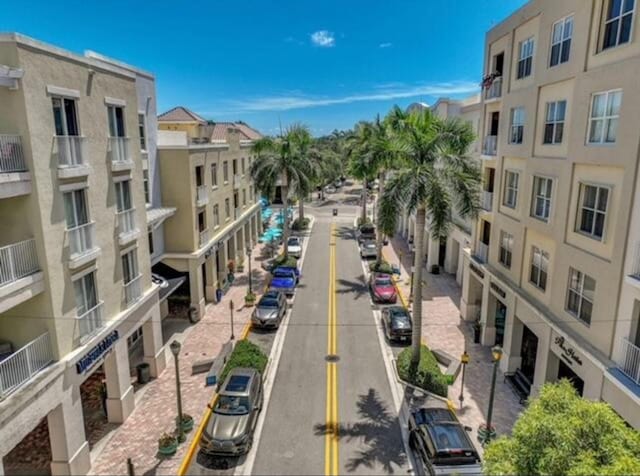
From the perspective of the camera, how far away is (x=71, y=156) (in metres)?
13.4

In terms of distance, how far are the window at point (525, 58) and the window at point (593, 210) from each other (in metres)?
7.38

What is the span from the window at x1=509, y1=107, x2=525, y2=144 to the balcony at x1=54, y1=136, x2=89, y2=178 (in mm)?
17961

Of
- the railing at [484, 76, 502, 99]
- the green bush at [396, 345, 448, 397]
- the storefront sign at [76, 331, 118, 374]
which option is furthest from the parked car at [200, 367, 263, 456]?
the railing at [484, 76, 502, 99]

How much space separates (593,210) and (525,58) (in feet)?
29.7

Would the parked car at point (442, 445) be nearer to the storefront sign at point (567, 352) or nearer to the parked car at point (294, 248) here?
the storefront sign at point (567, 352)

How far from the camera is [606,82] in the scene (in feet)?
43.4

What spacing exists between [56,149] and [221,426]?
10.4 meters

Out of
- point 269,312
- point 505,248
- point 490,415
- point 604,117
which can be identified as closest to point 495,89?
point 505,248

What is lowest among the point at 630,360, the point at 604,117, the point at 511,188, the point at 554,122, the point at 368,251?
the point at 368,251

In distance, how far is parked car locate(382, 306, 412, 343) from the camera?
2311cm

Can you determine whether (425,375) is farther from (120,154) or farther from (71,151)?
(71,151)

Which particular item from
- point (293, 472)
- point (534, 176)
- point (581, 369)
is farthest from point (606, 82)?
point (293, 472)

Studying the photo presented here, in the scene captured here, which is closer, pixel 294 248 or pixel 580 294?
pixel 580 294

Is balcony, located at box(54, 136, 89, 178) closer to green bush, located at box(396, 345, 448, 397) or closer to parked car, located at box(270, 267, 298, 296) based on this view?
green bush, located at box(396, 345, 448, 397)
